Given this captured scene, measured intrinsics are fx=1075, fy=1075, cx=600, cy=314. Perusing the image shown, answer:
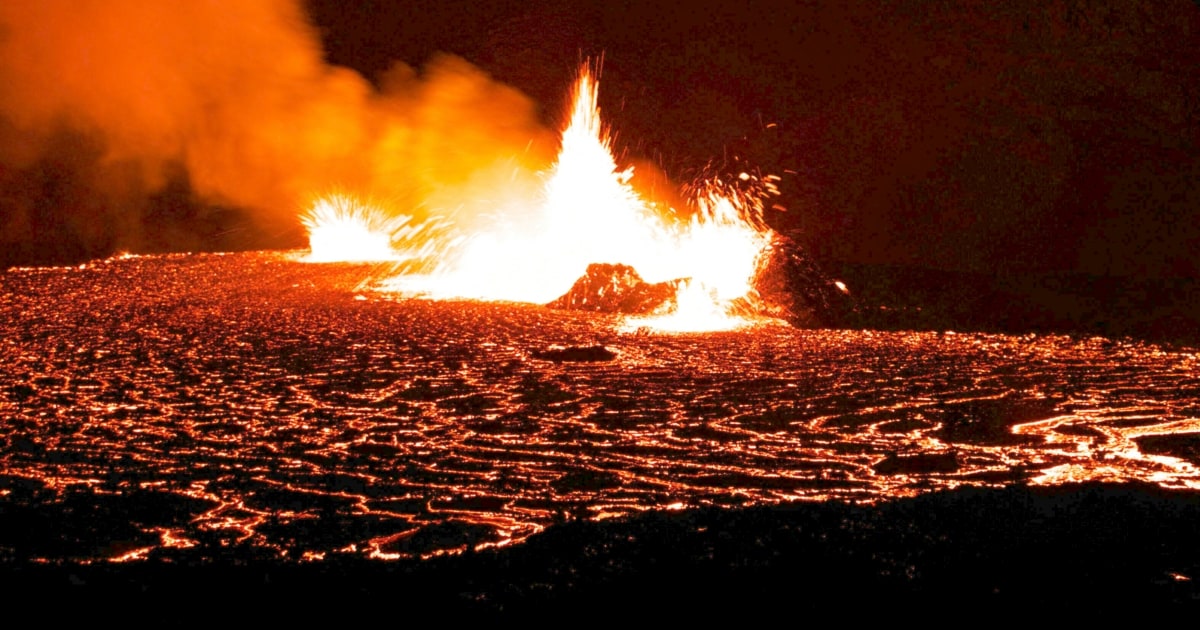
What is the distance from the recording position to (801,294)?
9.33 meters

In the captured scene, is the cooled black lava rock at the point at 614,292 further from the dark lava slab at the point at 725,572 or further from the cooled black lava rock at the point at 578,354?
the dark lava slab at the point at 725,572

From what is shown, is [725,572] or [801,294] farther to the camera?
[801,294]

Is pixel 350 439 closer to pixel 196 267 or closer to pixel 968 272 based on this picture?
pixel 196 267

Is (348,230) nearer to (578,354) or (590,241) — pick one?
(590,241)

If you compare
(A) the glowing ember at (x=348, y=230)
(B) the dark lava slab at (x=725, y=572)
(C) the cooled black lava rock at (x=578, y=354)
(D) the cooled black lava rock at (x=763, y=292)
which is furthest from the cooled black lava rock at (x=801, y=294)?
(A) the glowing ember at (x=348, y=230)

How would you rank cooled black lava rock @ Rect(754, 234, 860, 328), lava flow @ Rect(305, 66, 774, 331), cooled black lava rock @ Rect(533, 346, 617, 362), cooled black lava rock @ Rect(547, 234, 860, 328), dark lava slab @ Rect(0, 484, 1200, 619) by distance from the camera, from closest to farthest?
dark lava slab @ Rect(0, 484, 1200, 619) → cooled black lava rock @ Rect(533, 346, 617, 362) → cooled black lava rock @ Rect(754, 234, 860, 328) → cooled black lava rock @ Rect(547, 234, 860, 328) → lava flow @ Rect(305, 66, 774, 331)

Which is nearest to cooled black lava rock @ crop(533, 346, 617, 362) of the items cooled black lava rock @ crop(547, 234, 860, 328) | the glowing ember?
cooled black lava rock @ crop(547, 234, 860, 328)

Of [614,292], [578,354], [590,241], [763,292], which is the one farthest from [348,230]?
[578,354]

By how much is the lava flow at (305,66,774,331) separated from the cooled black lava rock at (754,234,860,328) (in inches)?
9.5

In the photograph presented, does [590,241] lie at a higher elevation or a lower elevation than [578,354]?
higher

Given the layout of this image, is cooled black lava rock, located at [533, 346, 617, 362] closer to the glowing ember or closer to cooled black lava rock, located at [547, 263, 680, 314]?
cooled black lava rock, located at [547, 263, 680, 314]

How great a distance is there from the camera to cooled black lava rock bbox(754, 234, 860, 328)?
898 centimetres

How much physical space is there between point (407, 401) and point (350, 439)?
85 centimetres

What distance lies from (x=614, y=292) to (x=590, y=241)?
1766 mm
